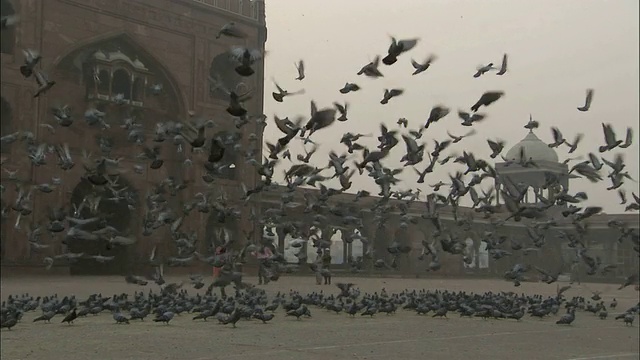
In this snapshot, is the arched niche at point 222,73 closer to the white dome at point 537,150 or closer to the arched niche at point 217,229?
the arched niche at point 217,229

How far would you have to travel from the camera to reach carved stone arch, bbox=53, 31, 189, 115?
24.2 m

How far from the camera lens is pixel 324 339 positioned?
888 cm

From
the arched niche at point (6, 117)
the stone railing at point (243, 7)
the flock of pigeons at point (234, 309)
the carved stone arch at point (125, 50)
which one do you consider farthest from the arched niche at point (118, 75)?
the flock of pigeons at point (234, 309)

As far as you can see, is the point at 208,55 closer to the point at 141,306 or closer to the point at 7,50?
the point at 7,50

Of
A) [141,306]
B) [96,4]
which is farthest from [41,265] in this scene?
[141,306]

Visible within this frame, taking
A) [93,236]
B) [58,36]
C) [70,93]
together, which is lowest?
[93,236]

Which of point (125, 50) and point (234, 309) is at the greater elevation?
point (125, 50)

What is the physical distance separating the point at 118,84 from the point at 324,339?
1915cm

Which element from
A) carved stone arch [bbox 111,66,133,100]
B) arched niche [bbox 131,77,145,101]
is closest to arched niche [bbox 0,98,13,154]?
carved stone arch [bbox 111,66,133,100]

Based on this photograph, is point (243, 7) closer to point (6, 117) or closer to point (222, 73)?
point (222, 73)

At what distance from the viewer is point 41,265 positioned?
2214 centimetres

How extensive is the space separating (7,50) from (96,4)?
3730mm

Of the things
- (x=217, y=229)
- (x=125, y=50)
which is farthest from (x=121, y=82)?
(x=217, y=229)

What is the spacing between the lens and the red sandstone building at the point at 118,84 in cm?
2259
